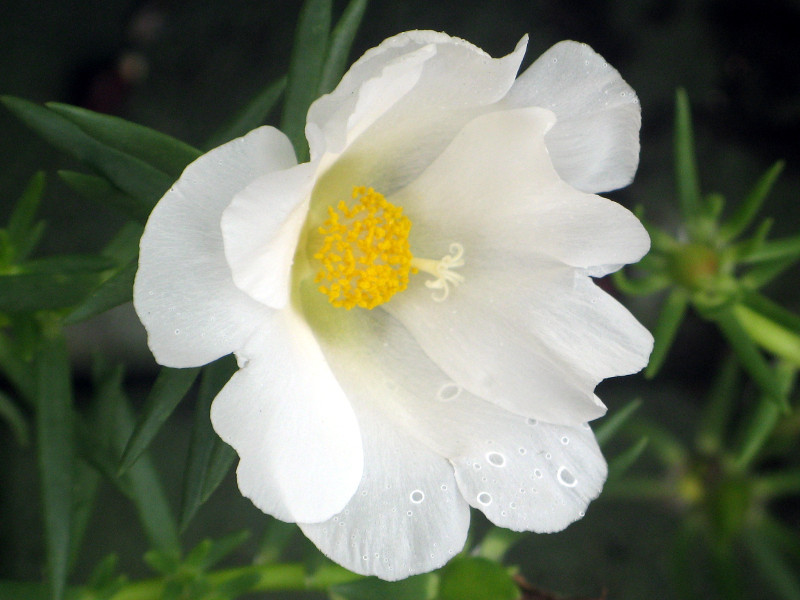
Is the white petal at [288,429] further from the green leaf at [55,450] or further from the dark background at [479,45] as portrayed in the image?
the dark background at [479,45]

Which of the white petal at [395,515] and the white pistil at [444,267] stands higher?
the white pistil at [444,267]

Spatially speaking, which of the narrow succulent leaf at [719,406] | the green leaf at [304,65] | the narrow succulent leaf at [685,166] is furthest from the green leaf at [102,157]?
the narrow succulent leaf at [719,406]

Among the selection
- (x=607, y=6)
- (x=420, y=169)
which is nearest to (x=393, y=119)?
(x=420, y=169)

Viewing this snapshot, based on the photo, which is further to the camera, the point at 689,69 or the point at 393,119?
the point at 689,69

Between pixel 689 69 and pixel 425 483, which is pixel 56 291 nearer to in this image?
pixel 425 483

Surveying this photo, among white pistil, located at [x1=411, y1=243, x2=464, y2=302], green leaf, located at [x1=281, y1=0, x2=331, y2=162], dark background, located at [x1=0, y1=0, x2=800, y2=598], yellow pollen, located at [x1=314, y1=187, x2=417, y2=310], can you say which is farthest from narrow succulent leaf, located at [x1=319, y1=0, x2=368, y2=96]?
dark background, located at [x1=0, y1=0, x2=800, y2=598]

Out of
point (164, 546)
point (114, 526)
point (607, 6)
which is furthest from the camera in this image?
point (607, 6)

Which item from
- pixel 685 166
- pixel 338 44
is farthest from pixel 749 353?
pixel 338 44
